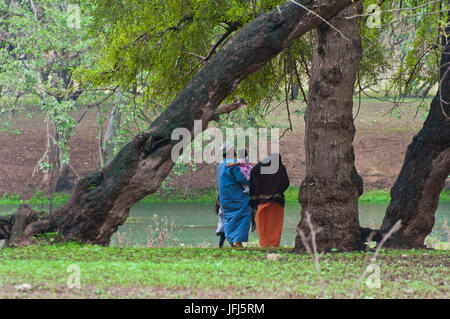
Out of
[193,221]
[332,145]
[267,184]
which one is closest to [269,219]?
[267,184]

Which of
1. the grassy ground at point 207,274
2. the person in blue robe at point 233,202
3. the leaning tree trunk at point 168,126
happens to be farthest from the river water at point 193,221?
the grassy ground at point 207,274

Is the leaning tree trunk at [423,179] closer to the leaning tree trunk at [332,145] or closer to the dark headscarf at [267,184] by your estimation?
the leaning tree trunk at [332,145]

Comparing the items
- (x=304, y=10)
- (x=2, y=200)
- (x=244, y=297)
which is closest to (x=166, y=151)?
(x=304, y=10)

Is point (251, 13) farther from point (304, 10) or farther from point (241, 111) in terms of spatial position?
point (241, 111)

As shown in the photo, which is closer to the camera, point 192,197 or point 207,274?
point 207,274

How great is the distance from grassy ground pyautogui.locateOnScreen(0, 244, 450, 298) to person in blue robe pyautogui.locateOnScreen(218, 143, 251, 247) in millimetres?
2216

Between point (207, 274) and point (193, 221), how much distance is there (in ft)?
50.7

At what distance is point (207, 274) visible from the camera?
555 centimetres

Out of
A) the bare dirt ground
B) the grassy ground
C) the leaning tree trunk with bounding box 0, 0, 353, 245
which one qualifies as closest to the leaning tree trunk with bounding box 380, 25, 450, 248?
the grassy ground

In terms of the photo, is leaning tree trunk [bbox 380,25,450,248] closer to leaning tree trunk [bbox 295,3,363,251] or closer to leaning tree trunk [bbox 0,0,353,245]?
leaning tree trunk [bbox 295,3,363,251]

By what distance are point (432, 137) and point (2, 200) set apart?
2228 centimetres

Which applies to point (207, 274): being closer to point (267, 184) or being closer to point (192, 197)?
point (267, 184)

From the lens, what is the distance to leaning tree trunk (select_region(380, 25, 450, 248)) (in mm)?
8648
